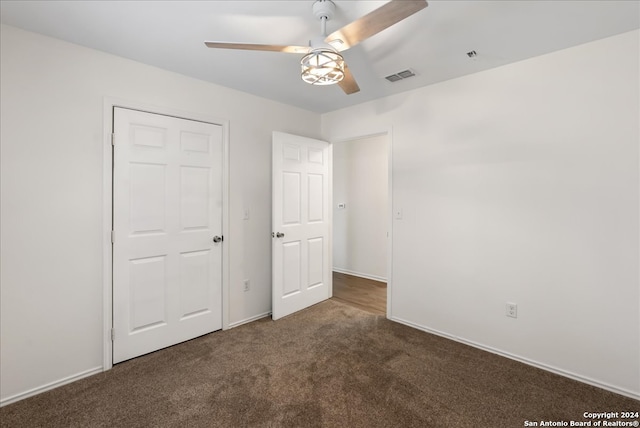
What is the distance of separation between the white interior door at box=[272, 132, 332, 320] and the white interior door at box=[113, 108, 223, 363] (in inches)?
24.6

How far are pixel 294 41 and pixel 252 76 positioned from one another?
0.77 m

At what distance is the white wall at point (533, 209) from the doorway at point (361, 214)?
5.13ft

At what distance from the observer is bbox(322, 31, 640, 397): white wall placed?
6.50 feet

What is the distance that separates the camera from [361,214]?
16.8ft

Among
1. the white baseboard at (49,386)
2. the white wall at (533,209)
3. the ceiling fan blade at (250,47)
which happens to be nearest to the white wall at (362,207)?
the white wall at (533,209)

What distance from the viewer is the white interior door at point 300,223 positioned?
3193 millimetres

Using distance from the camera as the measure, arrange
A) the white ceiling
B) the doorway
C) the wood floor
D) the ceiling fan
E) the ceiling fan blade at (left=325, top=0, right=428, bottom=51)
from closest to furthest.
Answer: the ceiling fan blade at (left=325, top=0, right=428, bottom=51) < the ceiling fan < the white ceiling < the wood floor < the doorway

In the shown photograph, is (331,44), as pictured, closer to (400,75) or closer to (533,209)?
(400,75)

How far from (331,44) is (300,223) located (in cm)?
214

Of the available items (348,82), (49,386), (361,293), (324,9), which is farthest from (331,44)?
(361,293)

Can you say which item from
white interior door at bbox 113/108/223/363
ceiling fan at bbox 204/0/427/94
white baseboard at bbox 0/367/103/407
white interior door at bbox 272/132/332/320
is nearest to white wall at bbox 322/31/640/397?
white interior door at bbox 272/132/332/320

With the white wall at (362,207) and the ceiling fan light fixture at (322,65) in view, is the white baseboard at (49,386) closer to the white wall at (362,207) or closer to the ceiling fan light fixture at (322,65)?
the ceiling fan light fixture at (322,65)

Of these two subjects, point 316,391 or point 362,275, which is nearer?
point 316,391

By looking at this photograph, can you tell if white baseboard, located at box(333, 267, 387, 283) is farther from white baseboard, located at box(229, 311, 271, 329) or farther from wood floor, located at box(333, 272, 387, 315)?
white baseboard, located at box(229, 311, 271, 329)
